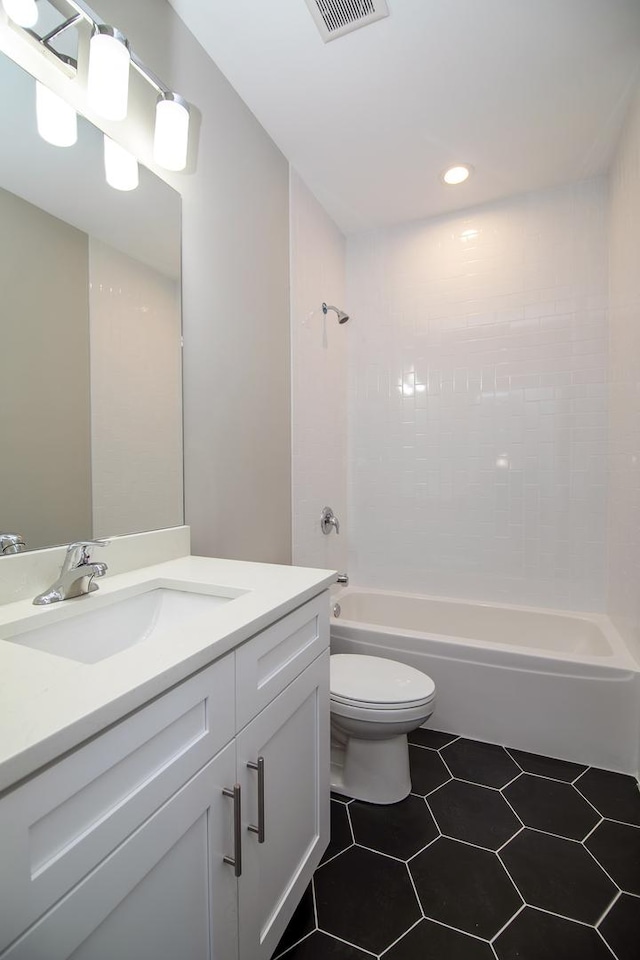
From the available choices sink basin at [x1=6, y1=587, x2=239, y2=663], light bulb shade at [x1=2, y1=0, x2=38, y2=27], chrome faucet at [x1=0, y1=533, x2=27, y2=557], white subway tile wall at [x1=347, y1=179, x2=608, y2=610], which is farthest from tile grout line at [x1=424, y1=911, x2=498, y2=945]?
light bulb shade at [x1=2, y1=0, x2=38, y2=27]

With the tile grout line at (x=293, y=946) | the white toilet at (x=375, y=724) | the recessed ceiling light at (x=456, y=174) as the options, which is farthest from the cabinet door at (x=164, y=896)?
the recessed ceiling light at (x=456, y=174)

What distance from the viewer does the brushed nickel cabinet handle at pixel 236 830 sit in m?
0.77

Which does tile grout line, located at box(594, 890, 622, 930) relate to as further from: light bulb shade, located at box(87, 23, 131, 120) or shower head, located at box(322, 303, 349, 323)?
shower head, located at box(322, 303, 349, 323)

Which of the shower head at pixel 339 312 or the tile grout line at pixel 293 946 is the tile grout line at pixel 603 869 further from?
the shower head at pixel 339 312

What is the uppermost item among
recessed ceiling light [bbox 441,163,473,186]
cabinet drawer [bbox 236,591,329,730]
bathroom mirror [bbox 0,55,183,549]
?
recessed ceiling light [bbox 441,163,473,186]

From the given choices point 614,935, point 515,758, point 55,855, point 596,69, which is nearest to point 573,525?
point 515,758

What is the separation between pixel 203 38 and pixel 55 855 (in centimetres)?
216

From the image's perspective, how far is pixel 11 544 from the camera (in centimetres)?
A: 93

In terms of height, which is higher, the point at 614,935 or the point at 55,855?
the point at 55,855

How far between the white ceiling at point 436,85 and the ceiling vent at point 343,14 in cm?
4

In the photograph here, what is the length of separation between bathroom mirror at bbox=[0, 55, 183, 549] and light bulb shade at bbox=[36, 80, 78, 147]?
0.01 meters

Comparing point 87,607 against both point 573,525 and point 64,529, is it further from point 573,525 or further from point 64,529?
point 573,525

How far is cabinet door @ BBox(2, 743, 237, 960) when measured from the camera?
1.60 ft

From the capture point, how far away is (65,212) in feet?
3.49
